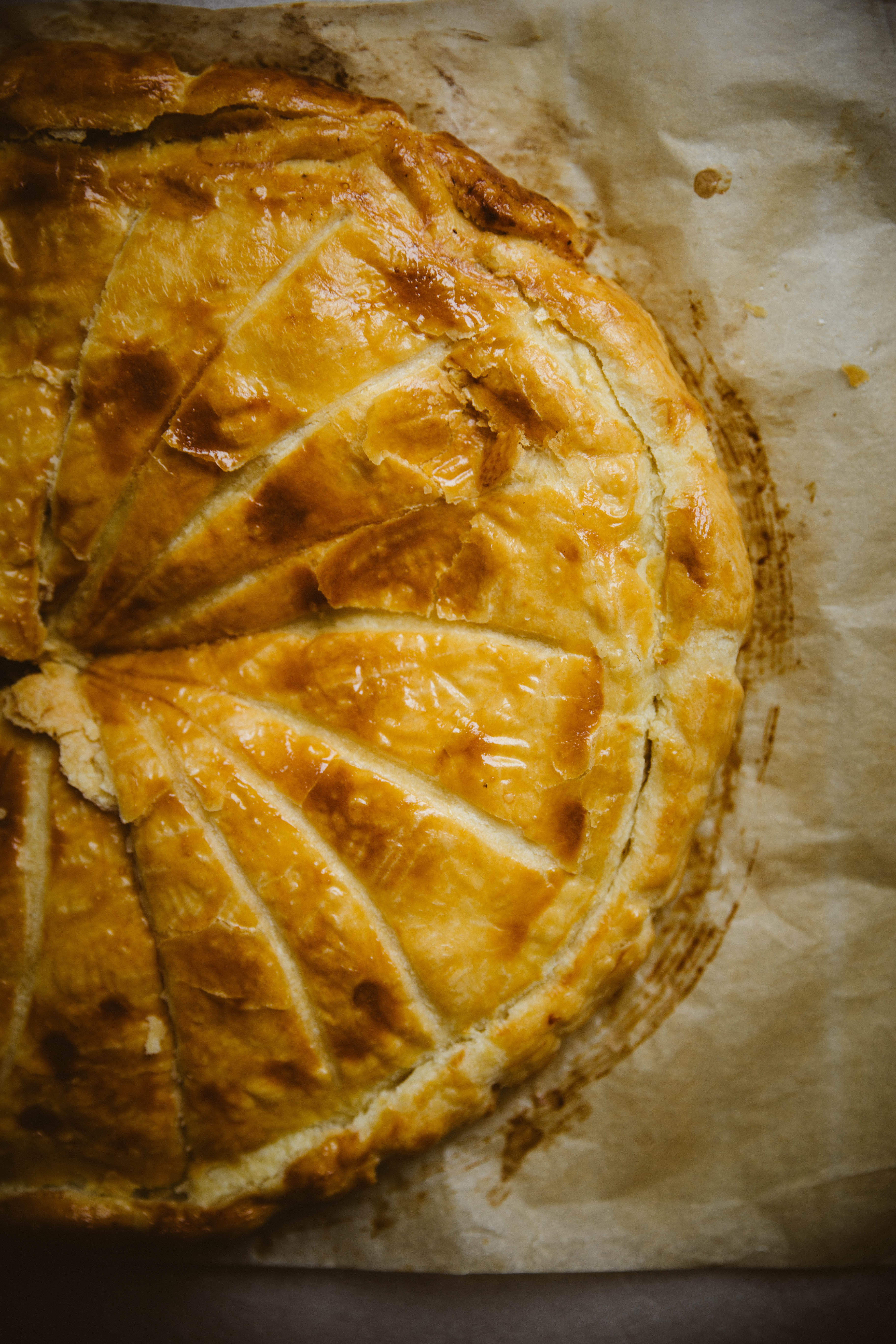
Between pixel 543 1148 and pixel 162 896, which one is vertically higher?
pixel 162 896

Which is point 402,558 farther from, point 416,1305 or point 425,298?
point 416,1305

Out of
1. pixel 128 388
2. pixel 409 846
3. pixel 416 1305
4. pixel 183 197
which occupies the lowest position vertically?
pixel 416 1305

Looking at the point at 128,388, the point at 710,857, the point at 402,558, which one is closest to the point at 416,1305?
the point at 710,857

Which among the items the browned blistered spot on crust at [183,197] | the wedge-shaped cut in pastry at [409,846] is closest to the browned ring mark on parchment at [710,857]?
the wedge-shaped cut in pastry at [409,846]

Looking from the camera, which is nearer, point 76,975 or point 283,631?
point 76,975

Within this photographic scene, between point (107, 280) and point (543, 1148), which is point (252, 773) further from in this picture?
point (543, 1148)

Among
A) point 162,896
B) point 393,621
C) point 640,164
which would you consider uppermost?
point 640,164

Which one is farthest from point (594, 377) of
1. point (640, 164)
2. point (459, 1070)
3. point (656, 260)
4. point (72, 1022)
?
point (72, 1022)
